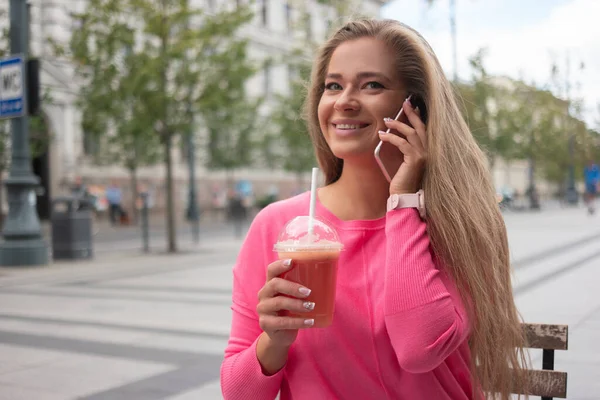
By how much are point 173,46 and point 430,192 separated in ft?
45.1

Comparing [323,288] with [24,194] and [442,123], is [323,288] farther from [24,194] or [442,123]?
[24,194]

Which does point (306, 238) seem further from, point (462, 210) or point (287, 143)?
point (287, 143)

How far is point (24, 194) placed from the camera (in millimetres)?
12711

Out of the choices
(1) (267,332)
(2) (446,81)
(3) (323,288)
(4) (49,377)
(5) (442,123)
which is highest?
(2) (446,81)

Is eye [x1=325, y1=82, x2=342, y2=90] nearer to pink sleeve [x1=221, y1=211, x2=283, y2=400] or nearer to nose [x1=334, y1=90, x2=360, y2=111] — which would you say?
nose [x1=334, y1=90, x2=360, y2=111]

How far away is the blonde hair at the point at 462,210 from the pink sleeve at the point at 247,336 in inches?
18.9

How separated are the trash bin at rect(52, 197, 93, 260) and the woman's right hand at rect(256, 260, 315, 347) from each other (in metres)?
13.0

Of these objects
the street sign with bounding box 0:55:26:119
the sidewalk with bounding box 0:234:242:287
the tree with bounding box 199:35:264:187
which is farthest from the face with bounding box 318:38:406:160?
the tree with bounding box 199:35:264:187

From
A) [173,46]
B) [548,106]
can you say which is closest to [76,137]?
[173,46]

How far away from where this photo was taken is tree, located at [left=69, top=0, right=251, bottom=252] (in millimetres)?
14641

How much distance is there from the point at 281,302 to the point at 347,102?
0.59 m

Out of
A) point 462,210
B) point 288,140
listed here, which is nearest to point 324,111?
point 462,210

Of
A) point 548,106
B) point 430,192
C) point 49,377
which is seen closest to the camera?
point 430,192

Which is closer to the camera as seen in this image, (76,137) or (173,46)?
(173,46)
